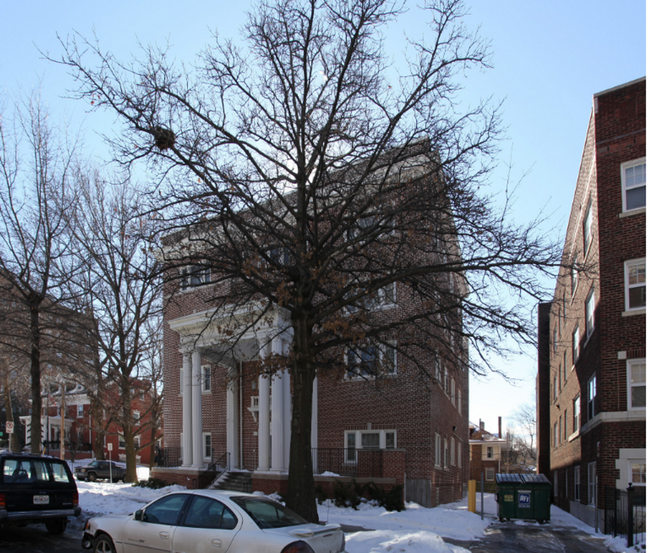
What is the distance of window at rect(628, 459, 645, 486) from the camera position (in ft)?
54.5

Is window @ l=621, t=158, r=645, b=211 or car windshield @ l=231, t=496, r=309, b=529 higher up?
window @ l=621, t=158, r=645, b=211

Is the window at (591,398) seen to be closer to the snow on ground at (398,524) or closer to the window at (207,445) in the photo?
the snow on ground at (398,524)

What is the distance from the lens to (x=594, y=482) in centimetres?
1898

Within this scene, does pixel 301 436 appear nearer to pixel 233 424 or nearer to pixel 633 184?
pixel 633 184

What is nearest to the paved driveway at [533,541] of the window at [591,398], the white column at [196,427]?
the window at [591,398]

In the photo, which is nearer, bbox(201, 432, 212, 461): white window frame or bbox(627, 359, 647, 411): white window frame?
bbox(627, 359, 647, 411): white window frame

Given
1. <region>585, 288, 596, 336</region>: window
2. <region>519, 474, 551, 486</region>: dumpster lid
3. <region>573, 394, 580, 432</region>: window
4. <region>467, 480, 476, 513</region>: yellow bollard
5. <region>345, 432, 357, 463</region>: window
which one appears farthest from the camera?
<region>573, 394, 580, 432</region>: window

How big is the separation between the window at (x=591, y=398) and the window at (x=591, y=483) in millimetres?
1584

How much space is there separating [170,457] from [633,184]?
67.2 ft

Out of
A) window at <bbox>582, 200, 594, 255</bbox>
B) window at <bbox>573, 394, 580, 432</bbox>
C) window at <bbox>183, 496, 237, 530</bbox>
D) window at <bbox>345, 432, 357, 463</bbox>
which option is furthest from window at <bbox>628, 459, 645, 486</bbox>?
window at <bbox>183, 496, 237, 530</bbox>

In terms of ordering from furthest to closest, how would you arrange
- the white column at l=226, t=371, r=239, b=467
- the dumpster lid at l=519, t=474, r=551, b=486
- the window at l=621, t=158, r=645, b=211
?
the white column at l=226, t=371, r=239, b=467 < the dumpster lid at l=519, t=474, r=551, b=486 < the window at l=621, t=158, r=645, b=211

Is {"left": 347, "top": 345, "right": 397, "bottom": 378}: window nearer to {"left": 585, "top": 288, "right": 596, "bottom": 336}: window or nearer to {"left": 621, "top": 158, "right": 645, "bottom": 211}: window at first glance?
{"left": 585, "top": 288, "right": 596, "bottom": 336}: window

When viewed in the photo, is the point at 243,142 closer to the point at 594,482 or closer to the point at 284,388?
the point at 284,388

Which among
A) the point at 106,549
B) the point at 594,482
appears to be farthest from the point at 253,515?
the point at 594,482
